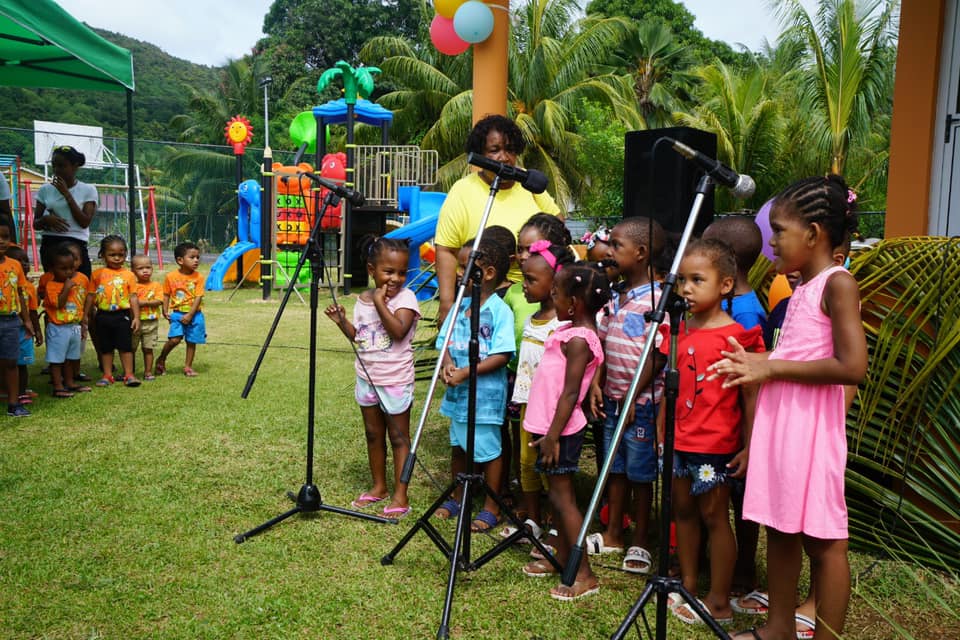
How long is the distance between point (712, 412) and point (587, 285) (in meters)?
0.75

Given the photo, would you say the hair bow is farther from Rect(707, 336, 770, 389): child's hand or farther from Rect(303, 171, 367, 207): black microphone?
Rect(707, 336, 770, 389): child's hand

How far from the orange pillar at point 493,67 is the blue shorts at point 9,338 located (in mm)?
3861

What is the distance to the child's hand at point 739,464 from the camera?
297 centimetres

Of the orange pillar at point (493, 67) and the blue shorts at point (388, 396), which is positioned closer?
the blue shorts at point (388, 396)

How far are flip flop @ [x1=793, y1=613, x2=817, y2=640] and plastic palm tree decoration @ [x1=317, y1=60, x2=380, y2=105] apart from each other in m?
13.5

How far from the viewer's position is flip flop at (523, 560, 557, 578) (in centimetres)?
354

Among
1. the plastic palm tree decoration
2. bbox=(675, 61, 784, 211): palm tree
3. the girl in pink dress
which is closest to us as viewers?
the girl in pink dress

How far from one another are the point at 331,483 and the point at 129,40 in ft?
174

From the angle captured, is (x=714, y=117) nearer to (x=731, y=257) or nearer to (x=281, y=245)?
(x=281, y=245)

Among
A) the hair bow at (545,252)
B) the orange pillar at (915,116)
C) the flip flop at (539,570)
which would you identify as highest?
the orange pillar at (915,116)

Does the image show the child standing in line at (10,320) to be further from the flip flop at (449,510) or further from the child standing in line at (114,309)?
the flip flop at (449,510)

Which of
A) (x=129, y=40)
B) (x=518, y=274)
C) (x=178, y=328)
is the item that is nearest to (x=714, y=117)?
(x=178, y=328)

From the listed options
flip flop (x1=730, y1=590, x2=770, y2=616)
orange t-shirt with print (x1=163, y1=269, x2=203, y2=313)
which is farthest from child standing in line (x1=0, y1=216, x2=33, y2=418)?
flip flop (x1=730, y1=590, x2=770, y2=616)

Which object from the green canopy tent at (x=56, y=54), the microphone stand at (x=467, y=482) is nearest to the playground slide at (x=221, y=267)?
the green canopy tent at (x=56, y=54)
